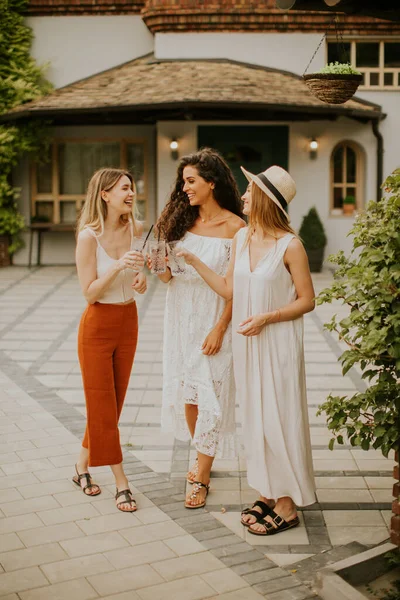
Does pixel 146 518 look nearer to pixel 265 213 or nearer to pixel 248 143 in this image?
pixel 265 213

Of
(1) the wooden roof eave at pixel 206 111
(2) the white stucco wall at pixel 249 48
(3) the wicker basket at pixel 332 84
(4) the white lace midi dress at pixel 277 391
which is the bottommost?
(4) the white lace midi dress at pixel 277 391

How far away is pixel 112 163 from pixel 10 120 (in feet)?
7.34

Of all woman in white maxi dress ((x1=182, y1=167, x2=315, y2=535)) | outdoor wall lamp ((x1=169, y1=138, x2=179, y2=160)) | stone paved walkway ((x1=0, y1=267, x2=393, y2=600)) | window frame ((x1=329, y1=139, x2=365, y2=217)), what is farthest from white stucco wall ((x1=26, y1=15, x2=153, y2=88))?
woman in white maxi dress ((x1=182, y1=167, x2=315, y2=535))

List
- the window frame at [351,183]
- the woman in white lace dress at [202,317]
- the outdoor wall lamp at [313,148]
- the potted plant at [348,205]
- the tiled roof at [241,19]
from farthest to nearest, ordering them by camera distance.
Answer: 1. the window frame at [351,183]
2. the potted plant at [348,205]
3. the outdoor wall lamp at [313,148]
4. the tiled roof at [241,19]
5. the woman in white lace dress at [202,317]

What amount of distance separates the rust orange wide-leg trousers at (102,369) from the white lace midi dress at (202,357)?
314mm

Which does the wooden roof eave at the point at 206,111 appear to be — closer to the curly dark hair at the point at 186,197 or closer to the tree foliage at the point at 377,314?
the curly dark hair at the point at 186,197

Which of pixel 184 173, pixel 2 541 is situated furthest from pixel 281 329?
pixel 2 541

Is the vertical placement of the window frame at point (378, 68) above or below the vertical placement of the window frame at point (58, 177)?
above

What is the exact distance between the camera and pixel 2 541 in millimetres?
4250

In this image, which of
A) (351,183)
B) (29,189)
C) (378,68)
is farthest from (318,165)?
(29,189)

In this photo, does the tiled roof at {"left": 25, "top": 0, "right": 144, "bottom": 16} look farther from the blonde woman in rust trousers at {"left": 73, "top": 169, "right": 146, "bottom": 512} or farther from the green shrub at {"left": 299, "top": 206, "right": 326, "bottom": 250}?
the blonde woman in rust trousers at {"left": 73, "top": 169, "right": 146, "bottom": 512}

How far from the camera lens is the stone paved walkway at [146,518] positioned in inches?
151

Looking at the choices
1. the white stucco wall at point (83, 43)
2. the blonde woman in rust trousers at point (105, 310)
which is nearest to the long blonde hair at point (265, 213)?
the blonde woman in rust trousers at point (105, 310)

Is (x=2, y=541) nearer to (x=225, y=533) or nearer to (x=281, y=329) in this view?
(x=225, y=533)
